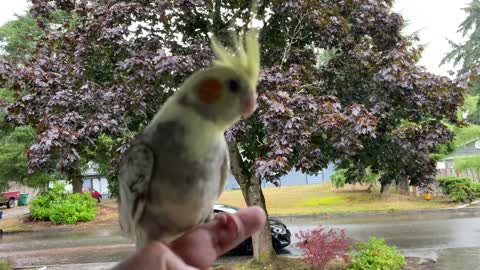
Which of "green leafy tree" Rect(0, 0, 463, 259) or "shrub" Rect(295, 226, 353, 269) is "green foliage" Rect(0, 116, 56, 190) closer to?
"green leafy tree" Rect(0, 0, 463, 259)

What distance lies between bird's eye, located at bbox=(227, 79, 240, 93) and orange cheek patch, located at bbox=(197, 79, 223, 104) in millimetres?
20

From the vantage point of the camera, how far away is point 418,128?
5.88 meters

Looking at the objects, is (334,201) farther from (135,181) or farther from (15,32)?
(135,181)

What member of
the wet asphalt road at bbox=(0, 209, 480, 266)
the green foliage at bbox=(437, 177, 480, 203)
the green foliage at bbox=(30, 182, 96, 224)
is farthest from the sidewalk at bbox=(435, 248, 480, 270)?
the green foliage at bbox=(30, 182, 96, 224)

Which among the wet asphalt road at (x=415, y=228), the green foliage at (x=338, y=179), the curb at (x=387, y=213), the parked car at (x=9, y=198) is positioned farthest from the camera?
the parked car at (x=9, y=198)

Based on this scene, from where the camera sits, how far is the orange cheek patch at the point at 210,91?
1.09 meters

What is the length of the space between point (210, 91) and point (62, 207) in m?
16.3

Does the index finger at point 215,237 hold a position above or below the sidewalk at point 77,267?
above

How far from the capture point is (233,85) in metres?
1.10

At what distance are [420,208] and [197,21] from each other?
11.5m

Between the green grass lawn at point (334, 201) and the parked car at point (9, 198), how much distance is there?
13.1 m

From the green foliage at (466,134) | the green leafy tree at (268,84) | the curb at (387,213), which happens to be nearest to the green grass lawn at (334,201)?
the curb at (387,213)

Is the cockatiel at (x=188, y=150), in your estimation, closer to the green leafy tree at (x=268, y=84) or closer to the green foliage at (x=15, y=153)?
the green leafy tree at (x=268, y=84)

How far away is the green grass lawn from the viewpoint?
15.3 m
